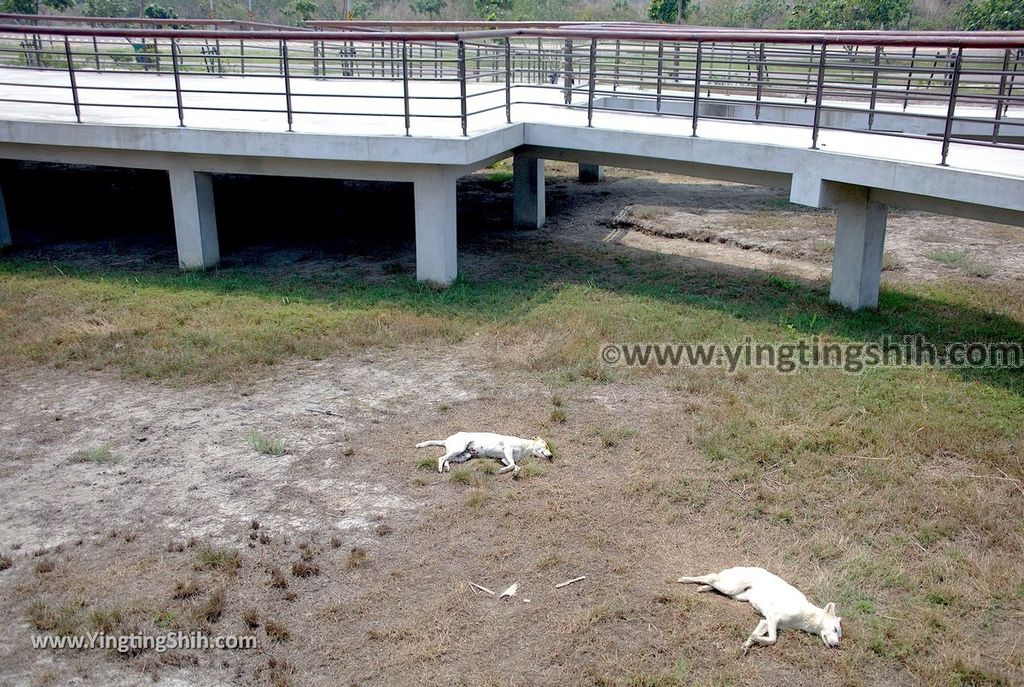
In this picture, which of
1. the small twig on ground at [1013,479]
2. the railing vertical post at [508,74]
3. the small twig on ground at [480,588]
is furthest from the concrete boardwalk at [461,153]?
the small twig on ground at [480,588]

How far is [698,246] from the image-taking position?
13.2 meters

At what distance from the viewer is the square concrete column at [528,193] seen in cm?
1370

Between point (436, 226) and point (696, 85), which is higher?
point (696, 85)

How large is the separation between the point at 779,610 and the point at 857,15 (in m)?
38.5

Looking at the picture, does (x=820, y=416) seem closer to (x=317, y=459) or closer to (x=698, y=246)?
(x=317, y=459)

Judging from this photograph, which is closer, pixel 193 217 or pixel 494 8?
pixel 193 217

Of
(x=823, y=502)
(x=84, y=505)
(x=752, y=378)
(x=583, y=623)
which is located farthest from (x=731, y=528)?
(x=84, y=505)

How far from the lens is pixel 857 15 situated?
38.3 meters

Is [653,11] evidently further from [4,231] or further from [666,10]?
[4,231]

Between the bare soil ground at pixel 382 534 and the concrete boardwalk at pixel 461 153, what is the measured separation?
267 centimetres

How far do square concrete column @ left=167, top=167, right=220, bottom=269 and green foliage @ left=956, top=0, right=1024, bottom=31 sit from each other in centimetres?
2985

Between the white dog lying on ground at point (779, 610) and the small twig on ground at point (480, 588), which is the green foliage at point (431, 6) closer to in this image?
the small twig on ground at point (480, 588)

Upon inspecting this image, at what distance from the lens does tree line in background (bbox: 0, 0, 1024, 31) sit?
36250mm

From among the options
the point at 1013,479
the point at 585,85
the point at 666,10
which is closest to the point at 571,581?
the point at 1013,479
